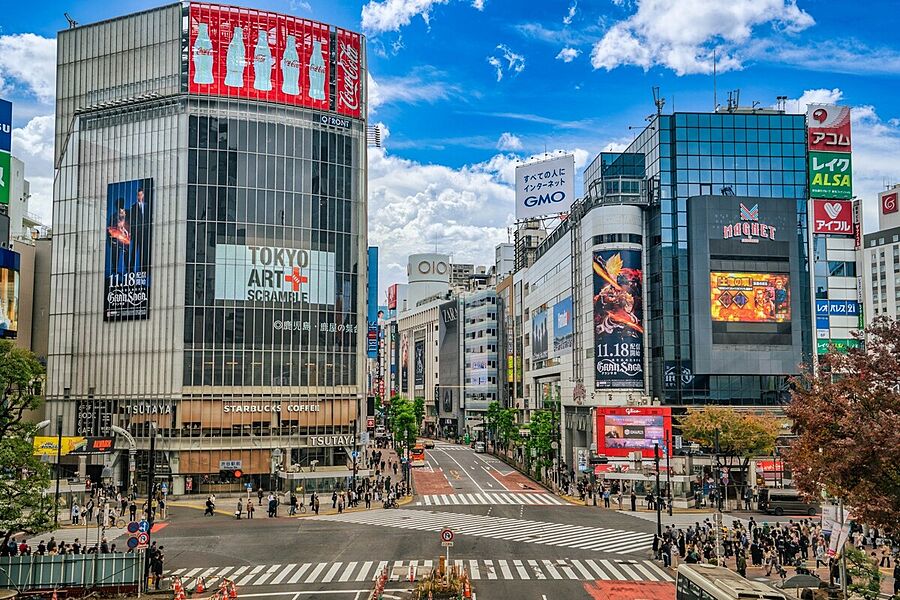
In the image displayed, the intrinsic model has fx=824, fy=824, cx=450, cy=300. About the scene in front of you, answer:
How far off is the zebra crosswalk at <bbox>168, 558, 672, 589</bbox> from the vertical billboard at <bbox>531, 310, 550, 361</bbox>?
63.6 meters

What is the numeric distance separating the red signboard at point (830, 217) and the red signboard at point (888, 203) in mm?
87217

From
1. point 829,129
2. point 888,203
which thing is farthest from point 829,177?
point 888,203

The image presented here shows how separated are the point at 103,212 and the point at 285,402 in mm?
25933

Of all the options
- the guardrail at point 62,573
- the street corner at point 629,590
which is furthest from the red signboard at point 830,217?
the guardrail at point 62,573

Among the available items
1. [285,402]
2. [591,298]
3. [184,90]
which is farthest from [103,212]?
[591,298]

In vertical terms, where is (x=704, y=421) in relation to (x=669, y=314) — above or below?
below

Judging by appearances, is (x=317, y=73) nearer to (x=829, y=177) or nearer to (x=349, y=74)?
(x=349, y=74)

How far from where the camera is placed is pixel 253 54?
257 feet

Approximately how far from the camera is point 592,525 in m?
54.5

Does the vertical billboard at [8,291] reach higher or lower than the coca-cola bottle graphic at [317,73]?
lower

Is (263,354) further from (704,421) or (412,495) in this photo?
(704,421)

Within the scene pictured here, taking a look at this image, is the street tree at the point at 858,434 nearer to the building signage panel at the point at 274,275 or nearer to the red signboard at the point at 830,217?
the red signboard at the point at 830,217

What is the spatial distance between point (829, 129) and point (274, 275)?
56.7 metres

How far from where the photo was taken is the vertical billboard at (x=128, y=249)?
7769 cm
